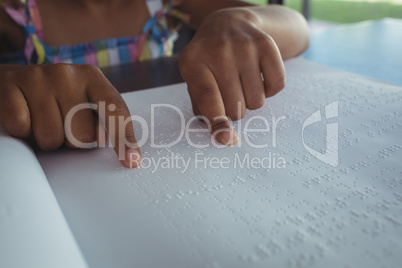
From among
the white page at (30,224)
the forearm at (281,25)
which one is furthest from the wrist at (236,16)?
the white page at (30,224)

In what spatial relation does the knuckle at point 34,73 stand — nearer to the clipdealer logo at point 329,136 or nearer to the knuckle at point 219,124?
the knuckle at point 219,124

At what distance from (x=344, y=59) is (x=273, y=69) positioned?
40 cm

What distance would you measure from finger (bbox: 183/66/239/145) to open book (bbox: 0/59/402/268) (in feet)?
0.07

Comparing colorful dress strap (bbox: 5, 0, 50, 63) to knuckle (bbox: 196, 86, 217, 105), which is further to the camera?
colorful dress strap (bbox: 5, 0, 50, 63)

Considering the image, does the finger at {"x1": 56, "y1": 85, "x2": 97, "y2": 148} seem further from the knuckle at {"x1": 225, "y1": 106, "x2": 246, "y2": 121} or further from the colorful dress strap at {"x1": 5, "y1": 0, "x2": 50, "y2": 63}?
the colorful dress strap at {"x1": 5, "y1": 0, "x2": 50, "y2": 63}

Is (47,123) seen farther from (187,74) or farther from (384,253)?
(384,253)

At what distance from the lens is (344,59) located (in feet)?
2.96

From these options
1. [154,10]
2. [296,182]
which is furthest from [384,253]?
[154,10]

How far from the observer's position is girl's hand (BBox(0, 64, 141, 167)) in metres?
0.49

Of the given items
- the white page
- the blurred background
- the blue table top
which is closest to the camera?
the white page

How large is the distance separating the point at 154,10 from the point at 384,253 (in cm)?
101

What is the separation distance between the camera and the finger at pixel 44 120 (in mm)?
495

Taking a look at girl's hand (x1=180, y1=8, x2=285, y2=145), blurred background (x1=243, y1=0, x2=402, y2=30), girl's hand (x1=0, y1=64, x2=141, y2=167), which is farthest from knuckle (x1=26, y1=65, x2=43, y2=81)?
blurred background (x1=243, y1=0, x2=402, y2=30)

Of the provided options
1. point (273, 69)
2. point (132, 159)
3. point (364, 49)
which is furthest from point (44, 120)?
point (364, 49)
